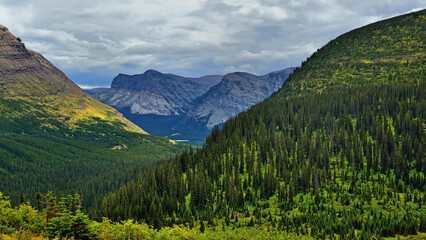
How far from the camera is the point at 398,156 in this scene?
182 meters

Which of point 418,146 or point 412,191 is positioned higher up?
point 418,146

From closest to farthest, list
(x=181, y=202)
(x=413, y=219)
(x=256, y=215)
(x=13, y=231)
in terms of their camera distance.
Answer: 1. (x=13, y=231)
2. (x=413, y=219)
3. (x=256, y=215)
4. (x=181, y=202)

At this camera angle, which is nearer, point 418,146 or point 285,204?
point 285,204

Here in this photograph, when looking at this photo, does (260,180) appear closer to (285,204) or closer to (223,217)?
(285,204)

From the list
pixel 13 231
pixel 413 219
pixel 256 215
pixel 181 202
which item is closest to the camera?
pixel 13 231

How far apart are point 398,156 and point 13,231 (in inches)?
7510

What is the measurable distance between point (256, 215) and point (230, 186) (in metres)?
28.5

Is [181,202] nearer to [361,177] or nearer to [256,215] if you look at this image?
[256,215]

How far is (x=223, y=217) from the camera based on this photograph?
16225 centimetres

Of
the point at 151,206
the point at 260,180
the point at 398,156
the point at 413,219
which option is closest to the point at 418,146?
the point at 398,156

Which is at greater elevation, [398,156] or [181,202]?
[398,156]

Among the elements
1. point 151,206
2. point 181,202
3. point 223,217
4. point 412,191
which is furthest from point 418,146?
point 151,206

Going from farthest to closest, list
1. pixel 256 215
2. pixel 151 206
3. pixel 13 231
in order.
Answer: pixel 151 206 < pixel 256 215 < pixel 13 231

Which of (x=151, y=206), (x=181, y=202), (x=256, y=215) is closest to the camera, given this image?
(x=256, y=215)
